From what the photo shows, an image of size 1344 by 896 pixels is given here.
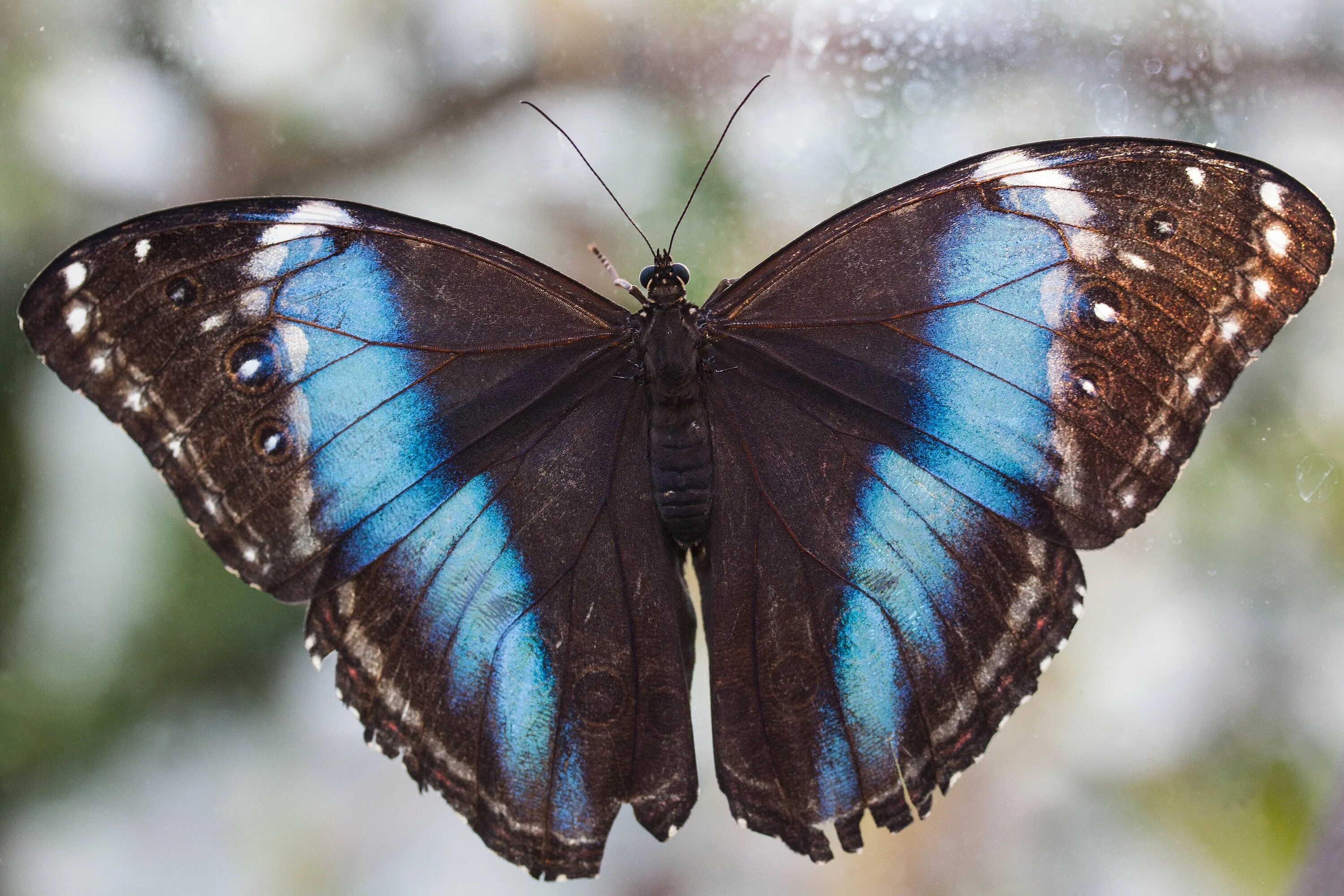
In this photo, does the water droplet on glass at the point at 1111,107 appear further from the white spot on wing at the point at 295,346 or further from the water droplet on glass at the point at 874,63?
the white spot on wing at the point at 295,346

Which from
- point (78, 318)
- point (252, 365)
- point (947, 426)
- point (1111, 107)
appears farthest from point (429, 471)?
point (1111, 107)

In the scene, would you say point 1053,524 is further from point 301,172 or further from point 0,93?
point 0,93

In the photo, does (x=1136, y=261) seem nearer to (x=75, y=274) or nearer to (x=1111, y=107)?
(x=1111, y=107)

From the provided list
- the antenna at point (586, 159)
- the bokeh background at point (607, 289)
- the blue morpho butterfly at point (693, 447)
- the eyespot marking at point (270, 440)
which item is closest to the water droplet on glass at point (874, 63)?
the bokeh background at point (607, 289)

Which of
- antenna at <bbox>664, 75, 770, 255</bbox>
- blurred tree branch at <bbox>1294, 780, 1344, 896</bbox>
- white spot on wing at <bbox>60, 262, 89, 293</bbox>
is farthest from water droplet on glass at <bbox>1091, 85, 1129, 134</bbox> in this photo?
white spot on wing at <bbox>60, 262, 89, 293</bbox>

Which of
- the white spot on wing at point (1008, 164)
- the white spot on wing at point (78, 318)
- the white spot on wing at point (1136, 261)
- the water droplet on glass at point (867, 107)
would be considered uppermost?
the water droplet on glass at point (867, 107)

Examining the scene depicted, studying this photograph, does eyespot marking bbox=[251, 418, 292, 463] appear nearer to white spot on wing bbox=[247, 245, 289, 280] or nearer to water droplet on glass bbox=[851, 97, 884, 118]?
white spot on wing bbox=[247, 245, 289, 280]
